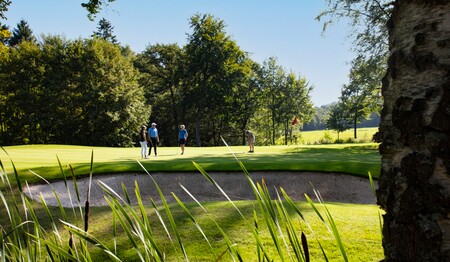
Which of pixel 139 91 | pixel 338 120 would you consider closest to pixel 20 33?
pixel 139 91

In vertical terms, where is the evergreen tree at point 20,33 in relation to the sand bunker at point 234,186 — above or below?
above

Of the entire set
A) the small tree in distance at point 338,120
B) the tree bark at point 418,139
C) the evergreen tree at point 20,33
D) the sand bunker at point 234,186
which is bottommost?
the sand bunker at point 234,186

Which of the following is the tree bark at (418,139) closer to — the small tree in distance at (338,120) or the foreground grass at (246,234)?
the foreground grass at (246,234)

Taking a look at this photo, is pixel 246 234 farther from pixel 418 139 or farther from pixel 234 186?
pixel 234 186

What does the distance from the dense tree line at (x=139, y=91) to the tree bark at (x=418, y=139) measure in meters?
41.9

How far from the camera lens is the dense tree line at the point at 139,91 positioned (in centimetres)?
4078

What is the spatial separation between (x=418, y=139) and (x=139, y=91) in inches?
1799

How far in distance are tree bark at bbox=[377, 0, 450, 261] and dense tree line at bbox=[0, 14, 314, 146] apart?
41851mm

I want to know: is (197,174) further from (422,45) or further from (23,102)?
(23,102)

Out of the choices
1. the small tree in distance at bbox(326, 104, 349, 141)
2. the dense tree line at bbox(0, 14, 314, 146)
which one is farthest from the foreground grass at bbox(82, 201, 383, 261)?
the small tree in distance at bbox(326, 104, 349, 141)

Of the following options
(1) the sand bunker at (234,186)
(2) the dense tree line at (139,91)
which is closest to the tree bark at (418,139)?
(1) the sand bunker at (234,186)

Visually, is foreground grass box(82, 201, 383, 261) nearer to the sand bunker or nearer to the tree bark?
the tree bark

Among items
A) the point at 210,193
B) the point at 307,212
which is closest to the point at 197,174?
the point at 210,193

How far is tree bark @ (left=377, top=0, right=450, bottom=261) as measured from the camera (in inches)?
51.1
